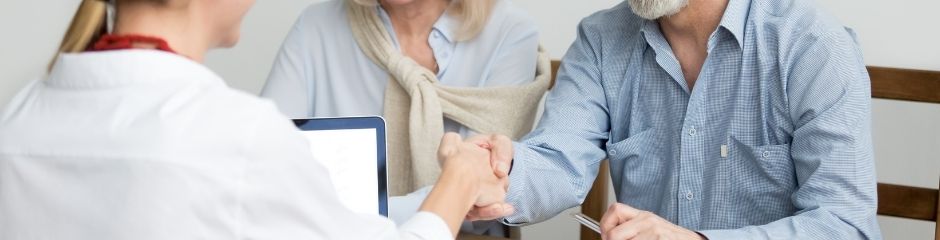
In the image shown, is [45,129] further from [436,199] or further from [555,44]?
[555,44]

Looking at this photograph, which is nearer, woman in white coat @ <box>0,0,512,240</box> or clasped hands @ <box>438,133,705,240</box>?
woman in white coat @ <box>0,0,512,240</box>

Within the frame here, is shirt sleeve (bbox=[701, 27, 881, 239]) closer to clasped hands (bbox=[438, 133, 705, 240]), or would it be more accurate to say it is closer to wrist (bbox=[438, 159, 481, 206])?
clasped hands (bbox=[438, 133, 705, 240])

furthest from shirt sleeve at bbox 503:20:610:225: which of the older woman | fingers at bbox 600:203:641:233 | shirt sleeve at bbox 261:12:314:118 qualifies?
shirt sleeve at bbox 261:12:314:118

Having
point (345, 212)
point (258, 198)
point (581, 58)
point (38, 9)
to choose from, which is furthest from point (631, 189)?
point (38, 9)

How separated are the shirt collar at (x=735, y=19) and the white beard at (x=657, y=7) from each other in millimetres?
56

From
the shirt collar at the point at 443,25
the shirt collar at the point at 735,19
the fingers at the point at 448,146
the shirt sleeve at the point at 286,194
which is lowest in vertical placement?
the shirt collar at the point at 443,25

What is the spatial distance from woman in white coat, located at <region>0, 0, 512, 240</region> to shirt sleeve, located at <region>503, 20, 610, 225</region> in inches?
25.0

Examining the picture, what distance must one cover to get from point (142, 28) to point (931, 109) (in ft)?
5.00

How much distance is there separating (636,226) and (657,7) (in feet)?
1.12

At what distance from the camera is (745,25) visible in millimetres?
1603

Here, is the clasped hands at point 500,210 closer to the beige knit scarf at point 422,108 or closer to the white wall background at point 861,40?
the beige knit scarf at point 422,108

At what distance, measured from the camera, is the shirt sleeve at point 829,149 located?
1439 millimetres

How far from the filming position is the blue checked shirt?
4.81ft

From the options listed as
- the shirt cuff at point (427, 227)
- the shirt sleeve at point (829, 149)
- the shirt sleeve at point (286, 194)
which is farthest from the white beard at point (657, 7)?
the shirt sleeve at point (286, 194)
